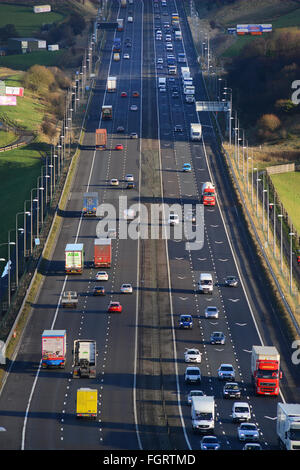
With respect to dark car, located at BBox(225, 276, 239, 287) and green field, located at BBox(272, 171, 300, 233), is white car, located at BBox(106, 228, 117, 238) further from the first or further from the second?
green field, located at BBox(272, 171, 300, 233)

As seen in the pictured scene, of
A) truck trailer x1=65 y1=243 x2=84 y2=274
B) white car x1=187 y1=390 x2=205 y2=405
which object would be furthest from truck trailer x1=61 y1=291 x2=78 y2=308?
white car x1=187 y1=390 x2=205 y2=405

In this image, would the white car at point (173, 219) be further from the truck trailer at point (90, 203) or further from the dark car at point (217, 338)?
the dark car at point (217, 338)

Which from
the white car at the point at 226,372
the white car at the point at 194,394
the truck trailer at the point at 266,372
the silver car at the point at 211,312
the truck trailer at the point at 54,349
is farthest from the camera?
the silver car at the point at 211,312

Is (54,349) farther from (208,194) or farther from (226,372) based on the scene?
(208,194)

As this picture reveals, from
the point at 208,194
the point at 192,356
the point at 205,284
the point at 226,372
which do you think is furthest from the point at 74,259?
the point at 208,194

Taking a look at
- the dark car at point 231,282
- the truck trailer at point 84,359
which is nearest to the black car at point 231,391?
the truck trailer at point 84,359
